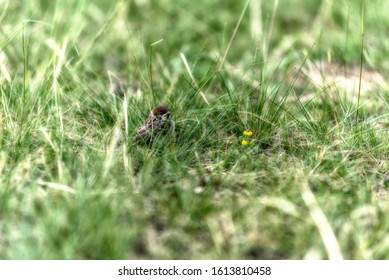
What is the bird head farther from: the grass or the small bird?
the grass

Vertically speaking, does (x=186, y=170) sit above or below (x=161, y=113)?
below

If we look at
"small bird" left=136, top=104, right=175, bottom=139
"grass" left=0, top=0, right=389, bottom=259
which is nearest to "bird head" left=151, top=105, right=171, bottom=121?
"small bird" left=136, top=104, right=175, bottom=139

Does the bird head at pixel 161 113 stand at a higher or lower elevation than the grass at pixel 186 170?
higher

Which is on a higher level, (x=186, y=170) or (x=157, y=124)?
(x=157, y=124)

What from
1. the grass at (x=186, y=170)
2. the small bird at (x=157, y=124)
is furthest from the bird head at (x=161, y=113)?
the grass at (x=186, y=170)

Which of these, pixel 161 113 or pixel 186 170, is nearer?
pixel 186 170

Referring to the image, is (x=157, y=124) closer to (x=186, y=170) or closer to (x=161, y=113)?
A: (x=161, y=113)

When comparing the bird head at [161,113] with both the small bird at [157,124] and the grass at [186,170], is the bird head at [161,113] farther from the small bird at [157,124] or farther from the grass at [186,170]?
the grass at [186,170]

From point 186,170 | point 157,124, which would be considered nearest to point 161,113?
point 157,124
